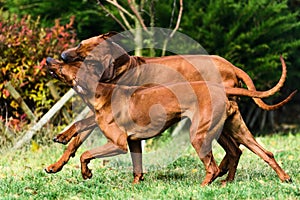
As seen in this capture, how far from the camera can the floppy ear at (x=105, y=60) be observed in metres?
5.97

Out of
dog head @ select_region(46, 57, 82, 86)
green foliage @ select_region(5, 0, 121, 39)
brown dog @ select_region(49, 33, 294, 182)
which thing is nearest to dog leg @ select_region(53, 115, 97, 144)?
brown dog @ select_region(49, 33, 294, 182)

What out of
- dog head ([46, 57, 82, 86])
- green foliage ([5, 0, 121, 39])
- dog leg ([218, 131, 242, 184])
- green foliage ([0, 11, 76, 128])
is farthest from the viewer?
green foliage ([5, 0, 121, 39])

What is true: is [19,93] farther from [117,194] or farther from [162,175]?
[117,194]

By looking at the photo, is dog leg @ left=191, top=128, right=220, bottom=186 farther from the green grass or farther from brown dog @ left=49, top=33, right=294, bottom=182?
brown dog @ left=49, top=33, right=294, bottom=182

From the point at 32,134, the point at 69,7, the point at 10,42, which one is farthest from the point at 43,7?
the point at 32,134

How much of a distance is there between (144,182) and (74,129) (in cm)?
93

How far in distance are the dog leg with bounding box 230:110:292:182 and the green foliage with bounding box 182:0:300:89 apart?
15.5ft

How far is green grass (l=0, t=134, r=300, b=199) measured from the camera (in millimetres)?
5477

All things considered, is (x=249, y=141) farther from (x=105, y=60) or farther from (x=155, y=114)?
(x=105, y=60)

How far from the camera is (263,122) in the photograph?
13102 mm

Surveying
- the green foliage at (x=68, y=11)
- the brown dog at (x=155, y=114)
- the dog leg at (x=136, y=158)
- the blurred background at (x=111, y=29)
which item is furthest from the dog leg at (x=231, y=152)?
the green foliage at (x=68, y=11)

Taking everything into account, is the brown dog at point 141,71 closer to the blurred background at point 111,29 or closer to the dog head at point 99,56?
the dog head at point 99,56

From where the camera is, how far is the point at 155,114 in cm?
601

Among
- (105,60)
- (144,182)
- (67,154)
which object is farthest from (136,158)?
(105,60)
